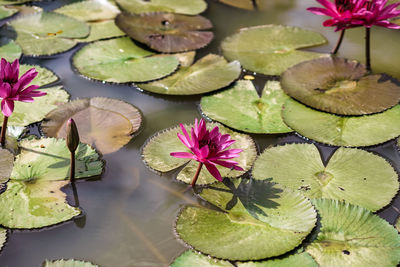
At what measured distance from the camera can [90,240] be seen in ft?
6.95

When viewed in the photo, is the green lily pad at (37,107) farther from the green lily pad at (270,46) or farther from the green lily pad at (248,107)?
the green lily pad at (270,46)

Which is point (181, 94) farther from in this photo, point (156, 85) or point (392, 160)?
point (392, 160)

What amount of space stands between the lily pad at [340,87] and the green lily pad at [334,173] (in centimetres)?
41

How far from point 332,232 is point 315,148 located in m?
0.60

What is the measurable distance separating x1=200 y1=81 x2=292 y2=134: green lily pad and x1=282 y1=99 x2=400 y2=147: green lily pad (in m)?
0.09

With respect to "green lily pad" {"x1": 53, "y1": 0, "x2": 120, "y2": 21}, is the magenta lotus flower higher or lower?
higher

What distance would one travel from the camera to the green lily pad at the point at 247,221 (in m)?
1.98

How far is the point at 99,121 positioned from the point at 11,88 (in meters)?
0.59

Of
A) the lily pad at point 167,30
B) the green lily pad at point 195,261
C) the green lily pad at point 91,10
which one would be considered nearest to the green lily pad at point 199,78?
the lily pad at point 167,30

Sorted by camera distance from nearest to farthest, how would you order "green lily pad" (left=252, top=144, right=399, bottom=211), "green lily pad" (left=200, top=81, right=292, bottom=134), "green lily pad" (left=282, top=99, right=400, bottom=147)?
"green lily pad" (left=252, top=144, right=399, bottom=211) → "green lily pad" (left=282, top=99, right=400, bottom=147) → "green lily pad" (left=200, top=81, right=292, bottom=134)

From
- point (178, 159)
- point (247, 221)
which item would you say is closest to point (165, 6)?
point (178, 159)

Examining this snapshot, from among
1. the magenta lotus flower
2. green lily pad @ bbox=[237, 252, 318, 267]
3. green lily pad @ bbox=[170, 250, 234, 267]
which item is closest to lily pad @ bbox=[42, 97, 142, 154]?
the magenta lotus flower

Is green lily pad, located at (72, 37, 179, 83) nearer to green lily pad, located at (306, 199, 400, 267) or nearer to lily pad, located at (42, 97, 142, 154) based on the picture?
lily pad, located at (42, 97, 142, 154)

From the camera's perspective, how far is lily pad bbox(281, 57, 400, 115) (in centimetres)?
281
